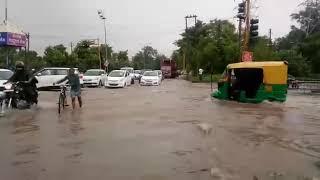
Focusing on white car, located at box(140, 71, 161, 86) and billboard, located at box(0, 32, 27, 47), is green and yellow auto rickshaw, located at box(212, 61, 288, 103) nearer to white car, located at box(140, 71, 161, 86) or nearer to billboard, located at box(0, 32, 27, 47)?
white car, located at box(140, 71, 161, 86)

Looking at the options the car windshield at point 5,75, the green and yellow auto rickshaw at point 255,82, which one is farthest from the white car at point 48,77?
the green and yellow auto rickshaw at point 255,82

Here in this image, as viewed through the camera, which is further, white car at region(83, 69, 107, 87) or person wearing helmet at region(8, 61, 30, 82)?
white car at region(83, 69, 107, 87)

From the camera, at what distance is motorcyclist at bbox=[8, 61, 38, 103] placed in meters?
18.6

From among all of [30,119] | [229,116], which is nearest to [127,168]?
[30,119]

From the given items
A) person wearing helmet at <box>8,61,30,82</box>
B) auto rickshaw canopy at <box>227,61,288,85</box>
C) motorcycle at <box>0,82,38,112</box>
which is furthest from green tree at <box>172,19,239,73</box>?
person wearing helmet at <box>8,61,30,82</box>

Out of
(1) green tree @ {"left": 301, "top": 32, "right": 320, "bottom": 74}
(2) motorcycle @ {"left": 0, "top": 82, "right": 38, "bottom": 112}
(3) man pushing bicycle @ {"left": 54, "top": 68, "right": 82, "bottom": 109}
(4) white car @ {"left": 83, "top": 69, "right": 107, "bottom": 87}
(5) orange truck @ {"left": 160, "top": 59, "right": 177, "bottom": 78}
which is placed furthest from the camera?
(5) orange truck @ {"left": 160, "top": 59, "right": 177, "bottom": 78}

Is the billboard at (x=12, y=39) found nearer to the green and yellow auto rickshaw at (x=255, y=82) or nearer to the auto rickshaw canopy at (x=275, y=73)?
the green and yellow auto rickshaw at (x=255, y=82)

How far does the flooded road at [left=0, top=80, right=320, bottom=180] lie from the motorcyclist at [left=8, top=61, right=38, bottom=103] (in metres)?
0.75

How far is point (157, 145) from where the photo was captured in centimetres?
1088

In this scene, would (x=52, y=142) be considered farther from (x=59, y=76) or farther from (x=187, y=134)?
(x=59, y=76)

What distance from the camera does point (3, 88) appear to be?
18.6 m

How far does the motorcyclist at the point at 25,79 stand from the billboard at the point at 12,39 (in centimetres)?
2782

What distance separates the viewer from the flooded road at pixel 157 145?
8.21 m

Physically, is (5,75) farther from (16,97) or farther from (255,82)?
(255,82)
